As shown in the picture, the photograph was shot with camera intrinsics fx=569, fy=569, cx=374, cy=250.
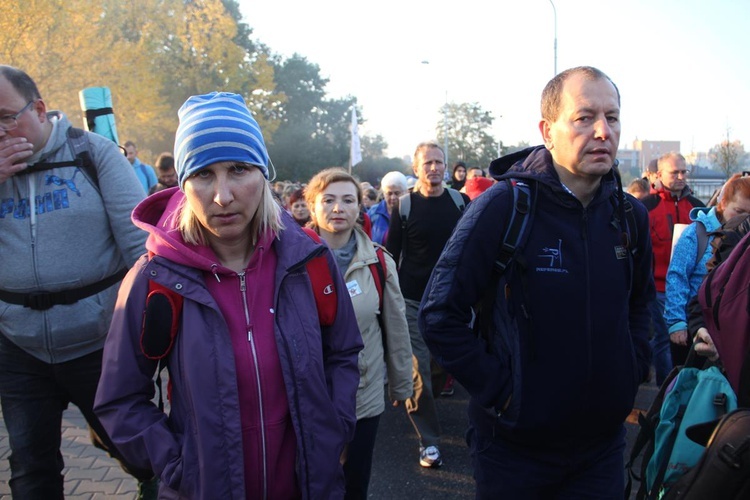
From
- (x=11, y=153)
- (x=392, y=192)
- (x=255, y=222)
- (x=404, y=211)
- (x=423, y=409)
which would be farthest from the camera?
(x=392, y=192)

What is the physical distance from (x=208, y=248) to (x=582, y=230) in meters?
1.40

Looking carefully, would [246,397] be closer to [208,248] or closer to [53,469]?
[208,248]

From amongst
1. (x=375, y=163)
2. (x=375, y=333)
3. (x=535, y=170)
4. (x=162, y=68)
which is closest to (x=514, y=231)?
(x=535, y=170)

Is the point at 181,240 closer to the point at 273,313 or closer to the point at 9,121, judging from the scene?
the point at 273,313

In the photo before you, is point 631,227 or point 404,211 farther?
point 404,211

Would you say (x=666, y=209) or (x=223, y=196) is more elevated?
(x=223, y=196)

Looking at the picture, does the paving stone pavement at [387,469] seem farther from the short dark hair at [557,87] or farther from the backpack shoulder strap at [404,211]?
the short dark hair at [557,87]

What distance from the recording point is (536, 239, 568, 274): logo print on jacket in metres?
2.16

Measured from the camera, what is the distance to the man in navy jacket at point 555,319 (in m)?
2.14

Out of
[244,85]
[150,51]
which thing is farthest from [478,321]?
[244,85]

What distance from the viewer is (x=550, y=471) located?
219 centimetres

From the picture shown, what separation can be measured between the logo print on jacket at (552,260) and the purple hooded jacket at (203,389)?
87cm

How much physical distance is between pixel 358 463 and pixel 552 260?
158 cm

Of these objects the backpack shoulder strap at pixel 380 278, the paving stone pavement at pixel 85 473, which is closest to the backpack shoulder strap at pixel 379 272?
the backpack shoulder strap at pixel 380 278
